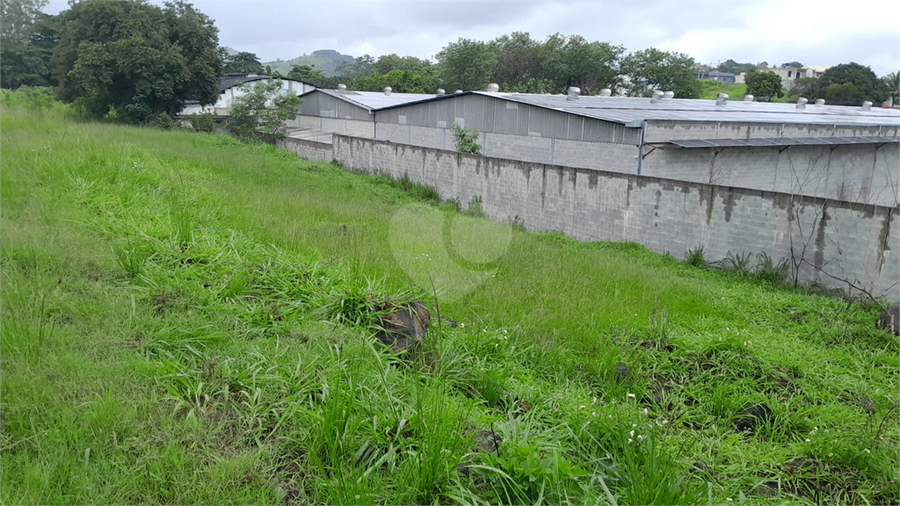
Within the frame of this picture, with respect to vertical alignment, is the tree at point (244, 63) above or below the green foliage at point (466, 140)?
above

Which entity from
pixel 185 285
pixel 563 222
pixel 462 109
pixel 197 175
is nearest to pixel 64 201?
pixel 185 285

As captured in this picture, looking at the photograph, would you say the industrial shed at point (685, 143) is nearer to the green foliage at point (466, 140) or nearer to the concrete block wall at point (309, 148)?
the green foliage at point (466, 140)

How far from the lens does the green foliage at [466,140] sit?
19.6m

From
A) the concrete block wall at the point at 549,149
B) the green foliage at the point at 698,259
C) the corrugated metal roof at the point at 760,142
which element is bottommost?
the green foliage at the point at 698,259

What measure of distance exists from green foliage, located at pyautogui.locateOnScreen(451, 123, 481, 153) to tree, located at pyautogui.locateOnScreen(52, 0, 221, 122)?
14.5m

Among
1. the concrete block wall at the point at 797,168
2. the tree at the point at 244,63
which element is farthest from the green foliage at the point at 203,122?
the tree at the point at 244,63

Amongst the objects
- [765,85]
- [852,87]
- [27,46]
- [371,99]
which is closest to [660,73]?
[765,85]

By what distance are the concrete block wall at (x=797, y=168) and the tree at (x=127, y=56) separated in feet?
70.3

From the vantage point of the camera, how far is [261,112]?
27.4m

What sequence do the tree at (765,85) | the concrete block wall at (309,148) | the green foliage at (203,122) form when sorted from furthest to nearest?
1. the tree at (765,85)
2. the green foliage at (203,122)
3. the concrete block wall at (309,148)

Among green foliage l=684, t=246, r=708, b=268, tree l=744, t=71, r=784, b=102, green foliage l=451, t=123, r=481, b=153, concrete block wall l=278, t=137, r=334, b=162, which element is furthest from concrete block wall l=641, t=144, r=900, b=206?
tree l=744, t=71, r=784, b=102

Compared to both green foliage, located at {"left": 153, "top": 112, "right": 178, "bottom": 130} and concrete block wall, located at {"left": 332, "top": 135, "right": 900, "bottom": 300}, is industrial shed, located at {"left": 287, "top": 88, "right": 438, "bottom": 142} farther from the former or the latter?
concrete block wall, located at {"left": 332, "top": 135, "right": 900, "bottom": 300}

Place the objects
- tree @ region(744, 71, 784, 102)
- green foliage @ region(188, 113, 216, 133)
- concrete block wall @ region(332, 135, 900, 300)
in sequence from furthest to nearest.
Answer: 1. tree @ region(744, 71, 784, 102)
2. green foliage @ region(188, 113, 216, 133)
3. concrete block wall @ region(332, 135, 900, 300)

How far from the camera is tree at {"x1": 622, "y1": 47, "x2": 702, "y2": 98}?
50781 mm
